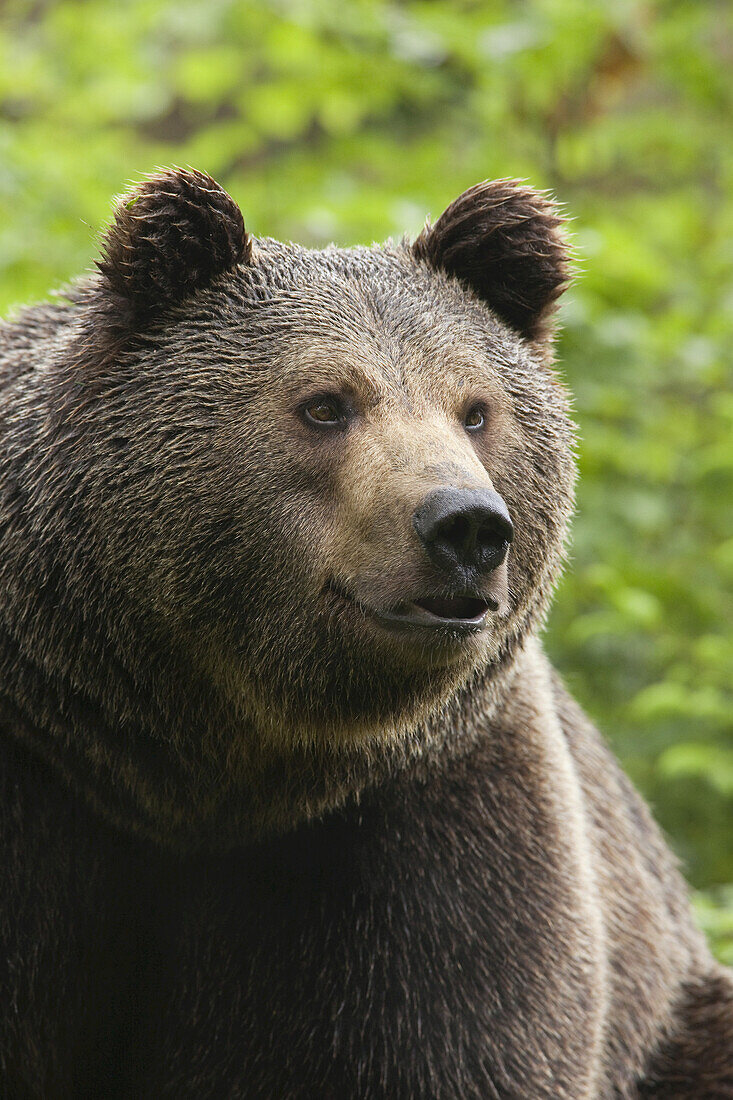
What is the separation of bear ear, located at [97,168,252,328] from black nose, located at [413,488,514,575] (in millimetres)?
1024

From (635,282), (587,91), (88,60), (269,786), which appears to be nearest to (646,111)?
(587,91)

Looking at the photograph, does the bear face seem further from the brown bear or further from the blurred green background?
the blurred green background

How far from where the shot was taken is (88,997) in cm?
391

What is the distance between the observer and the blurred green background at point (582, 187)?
786 centimetres

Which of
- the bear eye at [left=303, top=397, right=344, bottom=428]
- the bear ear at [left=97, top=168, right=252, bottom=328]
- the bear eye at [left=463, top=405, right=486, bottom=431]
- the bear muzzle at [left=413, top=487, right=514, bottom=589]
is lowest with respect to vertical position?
the bear muzzle at [left=413, top=487, right=514, bottom=589]

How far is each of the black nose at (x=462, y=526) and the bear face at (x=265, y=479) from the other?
0.10m

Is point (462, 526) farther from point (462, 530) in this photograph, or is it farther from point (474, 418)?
point (474, 418)

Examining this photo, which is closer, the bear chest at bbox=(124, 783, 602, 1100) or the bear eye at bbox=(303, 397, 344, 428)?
the bear eye at bbox=(303, 397, 344, 428)

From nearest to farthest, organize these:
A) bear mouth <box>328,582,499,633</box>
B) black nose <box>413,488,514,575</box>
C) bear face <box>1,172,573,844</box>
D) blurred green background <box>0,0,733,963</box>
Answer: black nose <box>413,488,514,575</box> → bear mouth <box>328,582,499,633</box> → bear face <box>1,172,573,844</box> → blurred green background <box>0,0,733,963</box>

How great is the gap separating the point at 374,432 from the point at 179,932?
60.9 inches

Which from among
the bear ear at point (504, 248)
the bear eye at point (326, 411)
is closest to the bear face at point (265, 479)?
the bear eye at point (326, 411)

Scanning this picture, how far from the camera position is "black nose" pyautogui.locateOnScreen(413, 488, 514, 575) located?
3072mm

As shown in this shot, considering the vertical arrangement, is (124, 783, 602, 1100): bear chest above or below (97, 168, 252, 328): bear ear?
below

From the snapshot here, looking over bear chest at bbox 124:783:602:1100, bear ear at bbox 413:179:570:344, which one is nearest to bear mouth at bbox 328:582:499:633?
bear chest at bbox 124:783:602:1100
